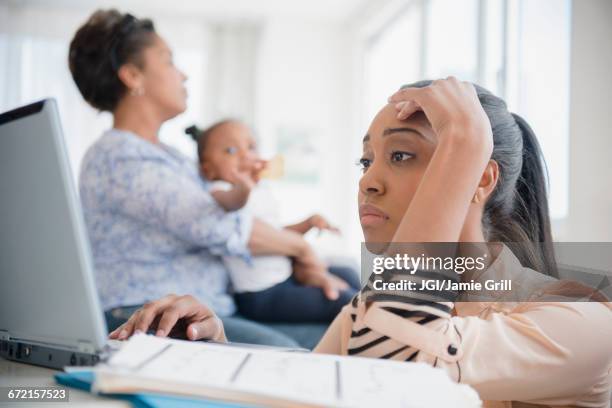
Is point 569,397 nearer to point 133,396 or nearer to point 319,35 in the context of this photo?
point 133,396

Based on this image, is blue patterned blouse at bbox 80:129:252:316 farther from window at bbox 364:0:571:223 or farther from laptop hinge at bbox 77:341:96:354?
laptop hinge at bbox 77:341:96:354

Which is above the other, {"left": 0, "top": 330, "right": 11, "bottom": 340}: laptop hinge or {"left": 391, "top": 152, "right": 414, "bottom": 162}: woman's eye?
{"left": 391, "top": 152, "right": 414, "bottom": 162}: woman's eye

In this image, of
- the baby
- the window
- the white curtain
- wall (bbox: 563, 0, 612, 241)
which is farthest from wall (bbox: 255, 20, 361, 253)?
wall (bbox: 563, 0, 612, 241)

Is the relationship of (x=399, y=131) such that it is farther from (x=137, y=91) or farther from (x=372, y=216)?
(x=137, y=91)

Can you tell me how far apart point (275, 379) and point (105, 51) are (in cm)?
129

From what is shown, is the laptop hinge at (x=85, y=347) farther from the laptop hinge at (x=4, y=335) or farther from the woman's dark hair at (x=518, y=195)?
the woman's dark hair at (x=518, y=195)

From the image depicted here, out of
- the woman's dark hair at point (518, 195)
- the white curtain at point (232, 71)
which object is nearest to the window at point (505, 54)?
the woman's dark hair at point (518, 195)

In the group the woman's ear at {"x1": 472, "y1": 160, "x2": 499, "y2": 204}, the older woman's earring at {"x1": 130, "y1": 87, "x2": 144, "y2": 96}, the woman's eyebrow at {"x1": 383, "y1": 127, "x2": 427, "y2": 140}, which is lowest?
the woman's ear at {"x1": 472, "y1": 160, "x2": 499, "y2": 204}

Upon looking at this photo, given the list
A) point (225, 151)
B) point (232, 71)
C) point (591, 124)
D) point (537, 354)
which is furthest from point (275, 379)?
point (232, 71)

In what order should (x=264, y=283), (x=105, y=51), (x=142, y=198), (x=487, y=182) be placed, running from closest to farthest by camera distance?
1. (x=487, y=182)
2. (x=142, y=198)
3. (x=105, y=51)
4. (x=264, y=283)

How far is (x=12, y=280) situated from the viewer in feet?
1.83

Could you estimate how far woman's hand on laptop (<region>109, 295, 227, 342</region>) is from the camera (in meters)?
0.70

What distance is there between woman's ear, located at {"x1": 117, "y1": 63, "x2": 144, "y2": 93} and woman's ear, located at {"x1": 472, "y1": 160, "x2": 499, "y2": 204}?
1069mm

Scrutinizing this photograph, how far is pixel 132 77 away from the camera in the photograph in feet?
4.99
